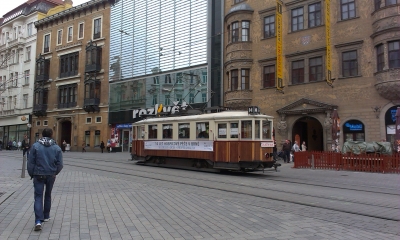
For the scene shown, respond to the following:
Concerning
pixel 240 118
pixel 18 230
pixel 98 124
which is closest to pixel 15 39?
pixel 98 124

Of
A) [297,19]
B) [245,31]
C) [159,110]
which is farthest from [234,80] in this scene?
[159,110]

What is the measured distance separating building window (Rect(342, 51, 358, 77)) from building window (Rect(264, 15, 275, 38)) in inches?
232

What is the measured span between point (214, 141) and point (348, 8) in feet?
48.6

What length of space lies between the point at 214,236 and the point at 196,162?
11749 mm

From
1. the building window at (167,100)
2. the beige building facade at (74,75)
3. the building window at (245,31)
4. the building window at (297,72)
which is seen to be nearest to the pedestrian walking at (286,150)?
the building window at (297,72)

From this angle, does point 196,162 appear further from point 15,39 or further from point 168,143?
point 15,39

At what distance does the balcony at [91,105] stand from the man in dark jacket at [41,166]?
3641 centimetres

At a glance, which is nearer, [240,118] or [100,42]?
[240,118]

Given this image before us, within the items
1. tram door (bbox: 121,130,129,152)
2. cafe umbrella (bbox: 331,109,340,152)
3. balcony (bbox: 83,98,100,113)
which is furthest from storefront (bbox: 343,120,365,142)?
balcony (bbox: 83,98,100,113)

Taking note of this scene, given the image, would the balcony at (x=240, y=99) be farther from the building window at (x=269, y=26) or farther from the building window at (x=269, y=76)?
the building window at (x=269, y=26)

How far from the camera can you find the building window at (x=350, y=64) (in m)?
22.6

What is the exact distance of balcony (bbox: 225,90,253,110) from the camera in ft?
88.9

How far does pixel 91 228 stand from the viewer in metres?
5.64

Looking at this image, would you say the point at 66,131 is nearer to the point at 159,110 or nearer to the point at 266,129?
the point at 159,110
